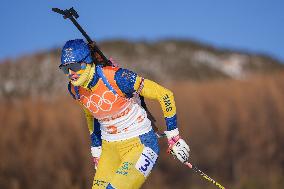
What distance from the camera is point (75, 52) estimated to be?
262 inches

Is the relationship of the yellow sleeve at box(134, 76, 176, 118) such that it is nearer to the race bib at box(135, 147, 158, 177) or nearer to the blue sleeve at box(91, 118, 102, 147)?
the race bib at box(135, 147, 158, 177)

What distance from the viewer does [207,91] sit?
28.3 metres

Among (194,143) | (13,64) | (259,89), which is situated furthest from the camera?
(13,64)

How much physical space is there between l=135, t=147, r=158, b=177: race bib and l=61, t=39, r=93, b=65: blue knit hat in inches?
43.2

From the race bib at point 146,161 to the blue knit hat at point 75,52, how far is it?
1096 millimetres

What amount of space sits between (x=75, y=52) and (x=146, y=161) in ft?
4.33

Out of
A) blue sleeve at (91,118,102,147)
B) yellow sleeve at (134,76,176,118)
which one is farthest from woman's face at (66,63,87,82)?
blue sleeve at (91,118,102,147)

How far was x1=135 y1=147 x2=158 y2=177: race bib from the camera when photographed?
6793 mm

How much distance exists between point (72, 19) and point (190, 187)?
626 inches

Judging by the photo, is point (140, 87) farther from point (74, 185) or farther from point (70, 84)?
point (74, 185)

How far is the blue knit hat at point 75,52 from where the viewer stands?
664 centimetres

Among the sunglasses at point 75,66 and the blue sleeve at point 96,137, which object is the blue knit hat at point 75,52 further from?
the blue sleeve at point 96,137

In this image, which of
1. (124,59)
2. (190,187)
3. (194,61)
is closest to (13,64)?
(124,59)

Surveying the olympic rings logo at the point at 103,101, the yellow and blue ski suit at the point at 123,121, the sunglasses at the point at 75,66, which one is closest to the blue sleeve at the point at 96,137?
the yellow and blue ski suit at the point at 123,121
